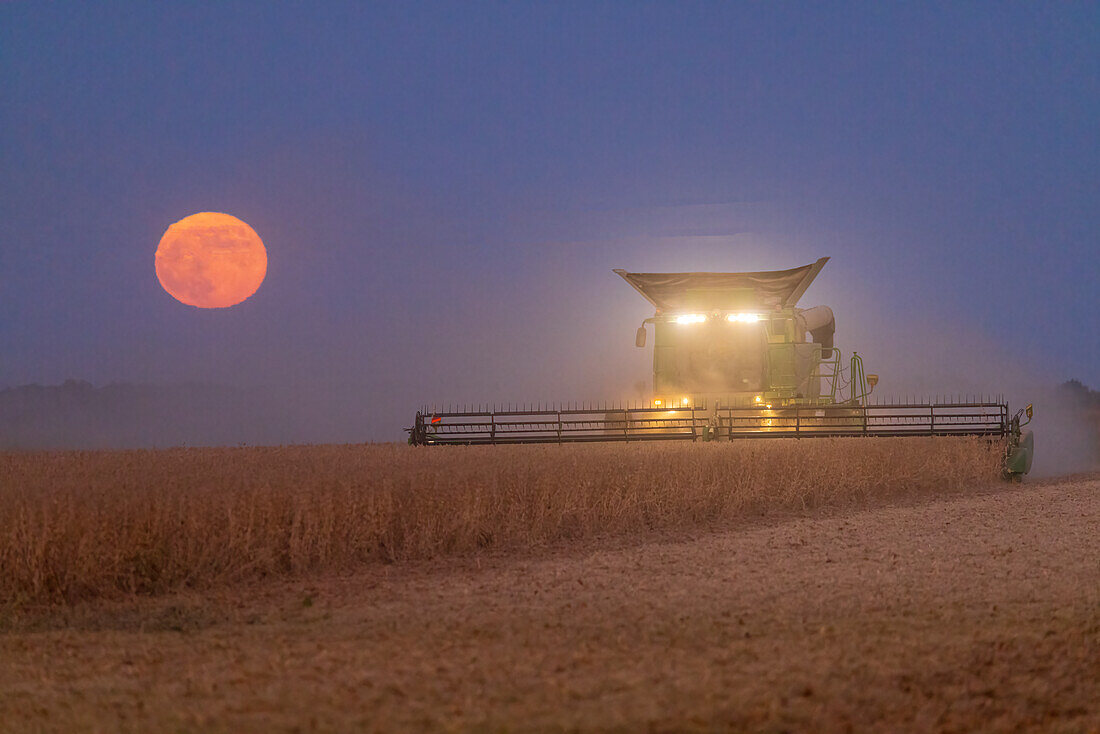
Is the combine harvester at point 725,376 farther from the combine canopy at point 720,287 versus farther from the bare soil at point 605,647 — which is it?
the bare soil at point 605,647

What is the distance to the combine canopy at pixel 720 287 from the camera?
59.9ft

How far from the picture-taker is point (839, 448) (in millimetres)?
15094

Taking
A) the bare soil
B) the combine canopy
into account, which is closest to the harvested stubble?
the bare soil

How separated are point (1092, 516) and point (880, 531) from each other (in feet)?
11.4

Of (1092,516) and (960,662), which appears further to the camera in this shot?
(1092,516)

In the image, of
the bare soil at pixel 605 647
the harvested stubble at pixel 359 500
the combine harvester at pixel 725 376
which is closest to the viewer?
the bare soil at pixel 605 647

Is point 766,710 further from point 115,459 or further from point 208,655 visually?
point 115,459

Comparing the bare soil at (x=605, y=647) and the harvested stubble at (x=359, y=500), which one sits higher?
the harvested stubble at (x=359, y=500)

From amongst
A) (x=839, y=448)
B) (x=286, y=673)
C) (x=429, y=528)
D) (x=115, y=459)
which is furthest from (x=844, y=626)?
(x=115, y=459)

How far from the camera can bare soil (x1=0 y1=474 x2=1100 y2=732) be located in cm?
425

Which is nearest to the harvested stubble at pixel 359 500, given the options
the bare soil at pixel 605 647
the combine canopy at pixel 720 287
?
the bare soil at pixel 605 647

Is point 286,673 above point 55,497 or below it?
below

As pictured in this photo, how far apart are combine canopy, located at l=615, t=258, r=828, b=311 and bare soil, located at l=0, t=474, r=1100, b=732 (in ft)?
31.3

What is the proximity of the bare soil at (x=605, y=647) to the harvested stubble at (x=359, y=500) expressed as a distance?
1.55 ft
